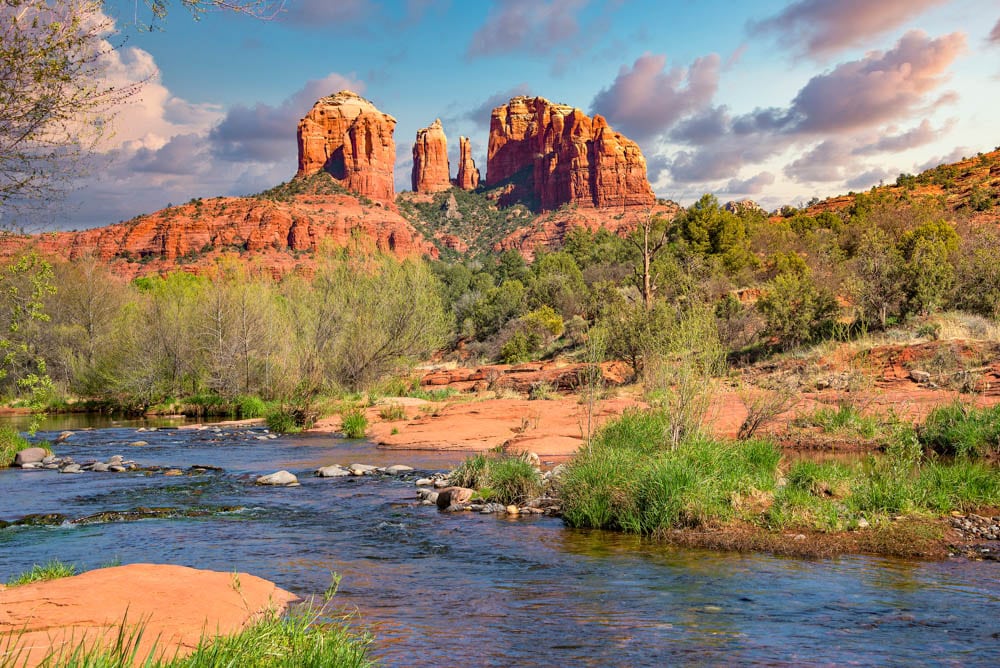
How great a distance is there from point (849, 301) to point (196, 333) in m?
31.2

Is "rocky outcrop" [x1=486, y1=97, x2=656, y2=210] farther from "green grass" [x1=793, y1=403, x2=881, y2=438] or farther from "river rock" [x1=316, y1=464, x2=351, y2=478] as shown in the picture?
"river rock" [x1=316, y1=464, x2=351, y2=478]

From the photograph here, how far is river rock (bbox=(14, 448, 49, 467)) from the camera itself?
1816 centimetres

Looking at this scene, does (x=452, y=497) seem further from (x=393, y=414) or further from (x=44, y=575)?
(x=393, y=414)

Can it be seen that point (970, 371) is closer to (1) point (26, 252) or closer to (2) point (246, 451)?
(2) point (246, 451)

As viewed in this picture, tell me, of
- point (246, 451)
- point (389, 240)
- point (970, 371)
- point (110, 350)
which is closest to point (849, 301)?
point (970, 371)

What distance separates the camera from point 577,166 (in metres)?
138

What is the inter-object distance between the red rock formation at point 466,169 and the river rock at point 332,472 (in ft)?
527

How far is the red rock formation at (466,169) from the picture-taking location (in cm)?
17562

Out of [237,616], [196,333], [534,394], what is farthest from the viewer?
[196,333]

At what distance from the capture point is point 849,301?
31984 mm

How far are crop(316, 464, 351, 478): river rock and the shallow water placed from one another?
2203 millimetres

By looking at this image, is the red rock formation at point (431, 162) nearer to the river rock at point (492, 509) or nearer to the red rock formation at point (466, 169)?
the red rock formation at point (466, 169)

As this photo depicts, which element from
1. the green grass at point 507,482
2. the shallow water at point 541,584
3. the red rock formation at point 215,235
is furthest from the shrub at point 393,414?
the red rock formation at point 215,235

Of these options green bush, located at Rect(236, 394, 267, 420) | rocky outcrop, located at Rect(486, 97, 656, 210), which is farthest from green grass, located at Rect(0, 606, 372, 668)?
rocky outcrop, located at Rect(486, 97, 656, 210)
